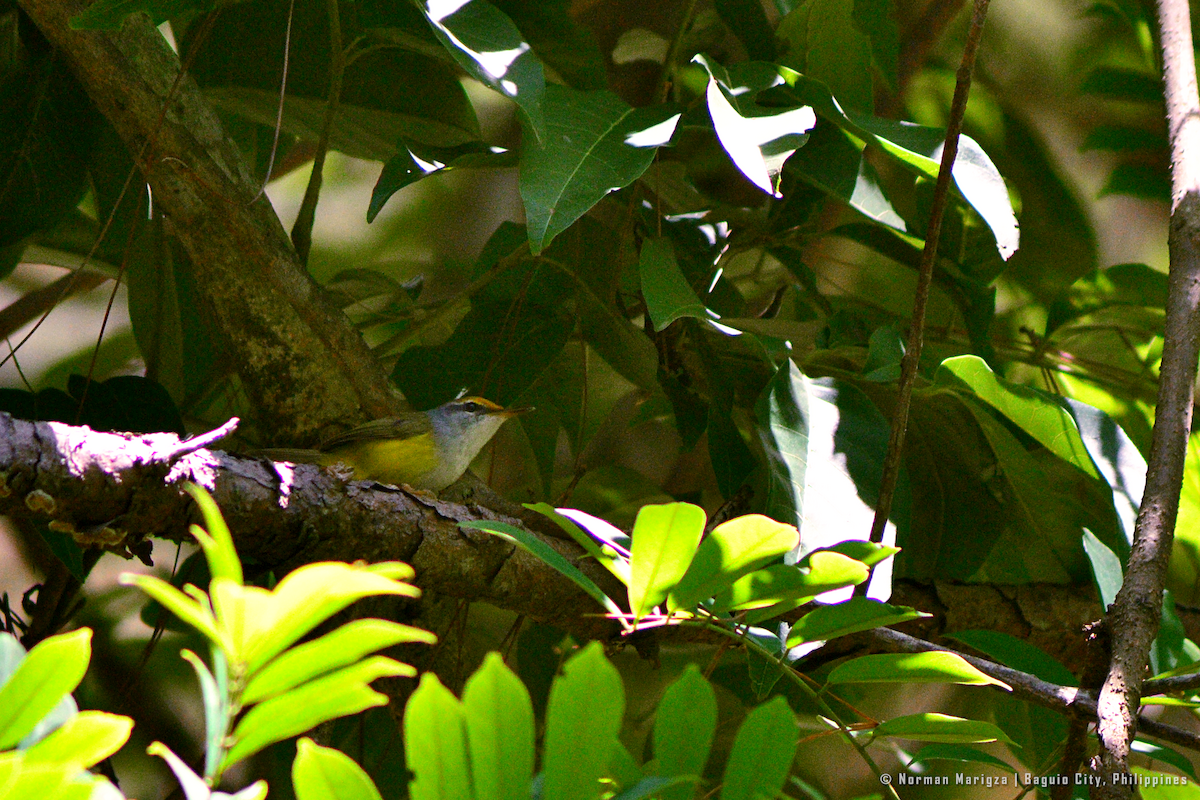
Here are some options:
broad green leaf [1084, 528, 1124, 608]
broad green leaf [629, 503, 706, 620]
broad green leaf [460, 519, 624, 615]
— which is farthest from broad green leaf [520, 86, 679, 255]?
broad green leaf [1084, 528, 1124, 608]

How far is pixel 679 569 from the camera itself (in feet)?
2.72

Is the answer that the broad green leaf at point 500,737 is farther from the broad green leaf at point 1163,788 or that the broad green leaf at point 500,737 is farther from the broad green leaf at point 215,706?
the broad green leaf at point 1163,788

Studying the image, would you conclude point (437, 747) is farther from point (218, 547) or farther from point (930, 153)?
point (930, 153)

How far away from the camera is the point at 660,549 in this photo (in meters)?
0.82

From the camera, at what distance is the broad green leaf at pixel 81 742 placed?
1.80 ft

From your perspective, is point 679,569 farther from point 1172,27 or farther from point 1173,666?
point 1172,27

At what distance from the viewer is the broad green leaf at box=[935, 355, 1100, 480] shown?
1424 mm

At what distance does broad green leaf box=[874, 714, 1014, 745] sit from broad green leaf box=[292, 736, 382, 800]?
0.66 m

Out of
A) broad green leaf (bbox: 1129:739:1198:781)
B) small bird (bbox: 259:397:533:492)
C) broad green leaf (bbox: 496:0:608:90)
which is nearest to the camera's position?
broad green leaf (bbox: 1129:739:1198:781)

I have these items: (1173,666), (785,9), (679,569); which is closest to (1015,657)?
(1173,666)

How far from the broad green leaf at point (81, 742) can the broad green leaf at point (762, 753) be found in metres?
0.40

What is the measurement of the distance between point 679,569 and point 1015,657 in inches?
31.9

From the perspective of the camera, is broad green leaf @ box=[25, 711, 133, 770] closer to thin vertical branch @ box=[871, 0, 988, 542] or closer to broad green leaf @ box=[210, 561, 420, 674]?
broad green leaf @ box=[210, 561, 420, 674]

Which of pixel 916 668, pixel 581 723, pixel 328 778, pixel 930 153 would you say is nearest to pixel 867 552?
pixel 916 668
